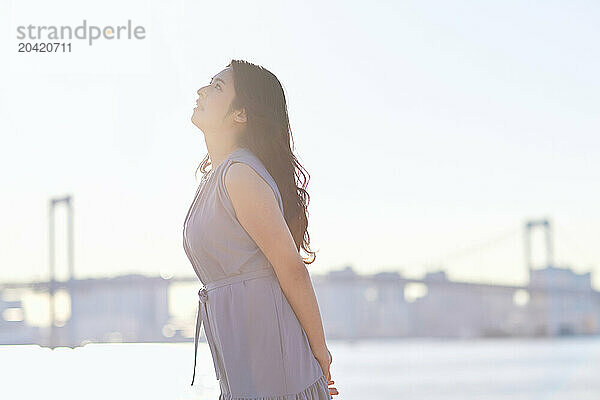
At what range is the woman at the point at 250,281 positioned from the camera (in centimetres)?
130

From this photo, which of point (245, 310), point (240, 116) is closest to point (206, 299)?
point (245, 310)

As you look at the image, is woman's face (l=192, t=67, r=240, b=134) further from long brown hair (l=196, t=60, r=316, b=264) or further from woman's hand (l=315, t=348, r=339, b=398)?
woman's hand (l=315, t=348, r=339, b=398)

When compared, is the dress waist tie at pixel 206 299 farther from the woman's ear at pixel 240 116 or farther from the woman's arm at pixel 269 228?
the woman's ear at pixel 240 116

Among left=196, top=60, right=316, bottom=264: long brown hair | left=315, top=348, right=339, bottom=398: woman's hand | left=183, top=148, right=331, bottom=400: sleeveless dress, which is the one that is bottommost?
left=315, top=348, right=339, bottom=398: woman's hand

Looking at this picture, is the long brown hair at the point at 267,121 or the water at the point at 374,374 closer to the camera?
the long brown hair at the point at 267,121

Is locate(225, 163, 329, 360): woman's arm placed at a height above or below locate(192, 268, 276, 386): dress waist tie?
above

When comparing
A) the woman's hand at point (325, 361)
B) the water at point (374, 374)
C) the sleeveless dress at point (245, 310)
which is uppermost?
the sleeveless dress at point (245, 310)

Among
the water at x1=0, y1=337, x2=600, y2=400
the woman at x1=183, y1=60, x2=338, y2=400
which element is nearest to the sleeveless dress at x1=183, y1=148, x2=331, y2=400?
the woman at x1=183, y1=60, x2=338, y2=400

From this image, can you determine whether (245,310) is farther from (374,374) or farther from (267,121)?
(374,374)

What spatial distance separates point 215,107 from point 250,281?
0.70 ft

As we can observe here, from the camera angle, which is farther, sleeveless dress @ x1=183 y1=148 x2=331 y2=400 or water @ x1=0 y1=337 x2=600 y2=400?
water @ x1=0 y1=337 x2=600 y2=400

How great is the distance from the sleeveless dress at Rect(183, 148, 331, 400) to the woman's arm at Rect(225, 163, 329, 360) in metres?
0.01

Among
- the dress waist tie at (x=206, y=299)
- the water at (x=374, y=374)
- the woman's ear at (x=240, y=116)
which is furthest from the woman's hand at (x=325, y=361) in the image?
the water at (x=374, y=374)

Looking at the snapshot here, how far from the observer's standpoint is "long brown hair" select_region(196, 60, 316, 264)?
1364mm
